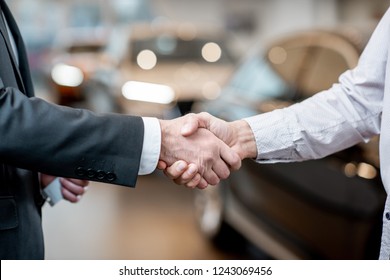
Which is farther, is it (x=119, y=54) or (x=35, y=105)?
(x=119, y=54)

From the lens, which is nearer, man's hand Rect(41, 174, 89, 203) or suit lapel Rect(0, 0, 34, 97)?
suit lapel Rect(0, 0, 34, 97)

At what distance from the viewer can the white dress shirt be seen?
2.19 meters

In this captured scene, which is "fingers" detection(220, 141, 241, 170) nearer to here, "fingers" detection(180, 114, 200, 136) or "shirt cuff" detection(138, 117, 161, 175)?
"fingers" detection(180, 114, 200, 136)

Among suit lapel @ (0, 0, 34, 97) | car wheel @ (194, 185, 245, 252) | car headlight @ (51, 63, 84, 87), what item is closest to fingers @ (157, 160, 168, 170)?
suit lapel @ (0, 0, 34, 97)

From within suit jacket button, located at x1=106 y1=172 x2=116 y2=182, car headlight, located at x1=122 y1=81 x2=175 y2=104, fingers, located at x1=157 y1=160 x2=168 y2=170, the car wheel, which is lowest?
the car wheel

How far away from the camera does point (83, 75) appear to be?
11.8 m

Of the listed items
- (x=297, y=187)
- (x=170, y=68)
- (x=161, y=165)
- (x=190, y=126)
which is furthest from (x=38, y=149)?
(x=170, y=68)

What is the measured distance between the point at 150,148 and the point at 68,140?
9.9 inches

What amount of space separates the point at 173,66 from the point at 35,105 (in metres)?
6.36

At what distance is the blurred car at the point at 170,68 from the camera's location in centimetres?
714

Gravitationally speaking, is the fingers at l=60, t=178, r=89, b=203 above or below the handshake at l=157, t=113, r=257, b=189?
below

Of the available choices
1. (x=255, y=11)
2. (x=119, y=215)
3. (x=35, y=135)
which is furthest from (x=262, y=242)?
(x=255, y=11)

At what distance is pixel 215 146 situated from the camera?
7.45 ft
